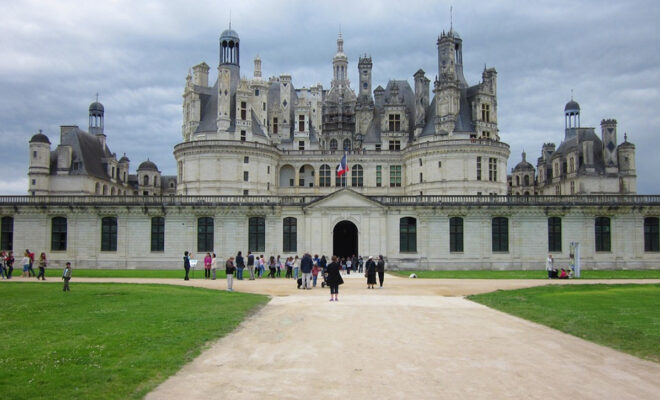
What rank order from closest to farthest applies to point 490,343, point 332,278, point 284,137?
1. point 490,343
2. point 332,278
3. point 284,137

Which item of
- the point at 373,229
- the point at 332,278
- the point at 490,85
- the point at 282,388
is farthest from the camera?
the point at 490,85

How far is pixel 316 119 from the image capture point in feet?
Answer: 256

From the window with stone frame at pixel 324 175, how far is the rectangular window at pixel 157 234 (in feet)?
79.9

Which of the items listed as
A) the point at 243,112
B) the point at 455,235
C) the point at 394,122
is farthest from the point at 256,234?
the point at 394,122

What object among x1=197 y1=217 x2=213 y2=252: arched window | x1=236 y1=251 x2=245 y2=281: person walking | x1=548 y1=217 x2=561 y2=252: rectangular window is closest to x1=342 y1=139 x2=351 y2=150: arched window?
x1=197 y1=217 x2=213 y2=252: arched window

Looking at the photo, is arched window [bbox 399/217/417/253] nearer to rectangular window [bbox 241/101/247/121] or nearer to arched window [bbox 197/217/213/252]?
arched window [bbox 197/217/213/252]

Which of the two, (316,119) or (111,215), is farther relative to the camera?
(316,119)

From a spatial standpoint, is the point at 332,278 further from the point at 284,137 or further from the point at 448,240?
the point at 284,137

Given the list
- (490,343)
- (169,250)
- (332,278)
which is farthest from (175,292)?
(169,250)

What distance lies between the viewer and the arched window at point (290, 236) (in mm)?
55812

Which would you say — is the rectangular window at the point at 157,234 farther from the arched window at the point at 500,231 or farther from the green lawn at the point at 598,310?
the green lawn at the point at 598,310

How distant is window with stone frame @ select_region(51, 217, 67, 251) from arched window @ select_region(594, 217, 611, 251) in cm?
5260

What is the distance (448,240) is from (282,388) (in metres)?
46.6

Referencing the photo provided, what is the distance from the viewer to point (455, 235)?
5612 centimetres
